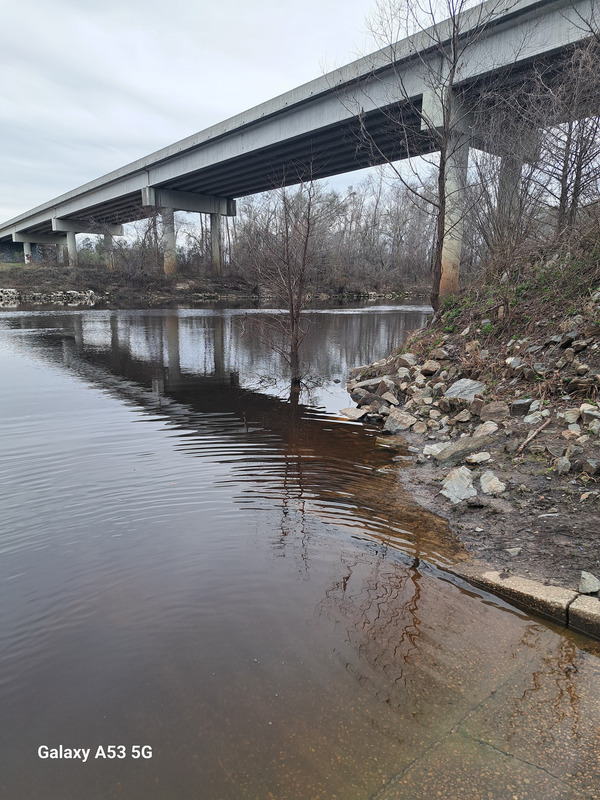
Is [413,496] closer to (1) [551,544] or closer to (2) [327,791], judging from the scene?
(1) [551,544]

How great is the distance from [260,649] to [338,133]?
28.3 meters

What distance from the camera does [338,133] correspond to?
26.0 metres

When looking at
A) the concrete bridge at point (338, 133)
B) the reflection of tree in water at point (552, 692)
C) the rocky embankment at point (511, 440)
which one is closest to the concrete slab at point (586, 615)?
the rocky embankment at point (511, 440)

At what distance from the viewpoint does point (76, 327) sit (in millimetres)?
24156

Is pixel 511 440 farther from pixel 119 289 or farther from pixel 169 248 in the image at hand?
pixel 169 248

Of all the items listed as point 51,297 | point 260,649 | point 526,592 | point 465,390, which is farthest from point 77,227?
point 526,592

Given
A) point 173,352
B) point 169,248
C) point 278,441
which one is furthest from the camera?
point 169,248

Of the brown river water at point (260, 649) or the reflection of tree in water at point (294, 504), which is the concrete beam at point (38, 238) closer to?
the brown river water at point (260, 649)

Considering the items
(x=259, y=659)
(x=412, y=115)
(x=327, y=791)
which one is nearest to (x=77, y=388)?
(x=259, y=659)

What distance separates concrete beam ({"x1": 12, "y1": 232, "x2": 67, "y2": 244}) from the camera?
79.8m

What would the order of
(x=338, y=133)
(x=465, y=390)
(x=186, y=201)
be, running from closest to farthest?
(x=465, y=390)
(x=338, y=133)
(x=186, y=201)

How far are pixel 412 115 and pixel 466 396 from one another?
771 inches

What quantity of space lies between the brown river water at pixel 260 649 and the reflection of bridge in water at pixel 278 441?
6cm

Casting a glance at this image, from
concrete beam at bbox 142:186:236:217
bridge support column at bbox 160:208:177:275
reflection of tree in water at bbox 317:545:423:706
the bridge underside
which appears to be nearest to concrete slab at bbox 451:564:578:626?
reflection of tree in water at bbox 317:545:423:706
